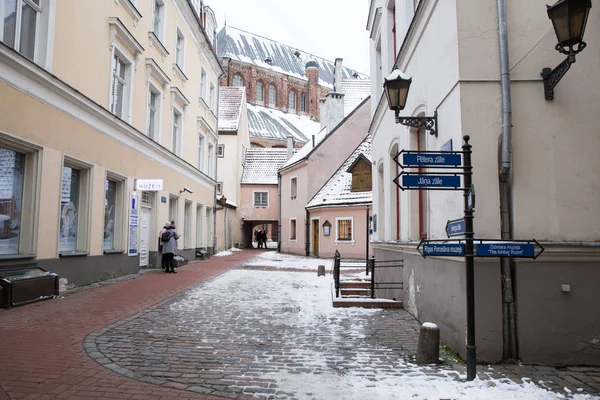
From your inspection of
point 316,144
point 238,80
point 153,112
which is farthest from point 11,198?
point 238,80

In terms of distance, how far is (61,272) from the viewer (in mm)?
9984

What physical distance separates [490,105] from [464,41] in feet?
2.82

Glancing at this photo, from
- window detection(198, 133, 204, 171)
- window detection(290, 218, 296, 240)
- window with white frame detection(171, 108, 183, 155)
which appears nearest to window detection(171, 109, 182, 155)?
window with white frame detection(171, 108, 183, 155)

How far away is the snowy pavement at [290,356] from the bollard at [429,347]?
0.12 m

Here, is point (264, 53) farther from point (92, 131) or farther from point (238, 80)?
point (92, 131)

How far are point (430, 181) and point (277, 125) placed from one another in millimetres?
54180

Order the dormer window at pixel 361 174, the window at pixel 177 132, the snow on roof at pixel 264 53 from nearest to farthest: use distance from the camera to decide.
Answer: the window at pixel 177 132 → the dormer window at pixel 361 174 → the snow on roof at pixel 264 53

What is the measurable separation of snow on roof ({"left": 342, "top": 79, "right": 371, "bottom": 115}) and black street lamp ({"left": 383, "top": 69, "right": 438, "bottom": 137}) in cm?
2783

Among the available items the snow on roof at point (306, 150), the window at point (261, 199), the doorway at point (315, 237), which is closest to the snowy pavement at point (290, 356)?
the doorway at point (315, 237)

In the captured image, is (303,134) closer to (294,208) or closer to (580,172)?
(294,208)

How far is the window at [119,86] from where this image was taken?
1290 centimetres

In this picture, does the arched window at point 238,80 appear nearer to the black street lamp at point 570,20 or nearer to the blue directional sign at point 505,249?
the black street lamp at point 570,20

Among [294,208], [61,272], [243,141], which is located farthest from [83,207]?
[243,141]

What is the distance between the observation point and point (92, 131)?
1129 cm
